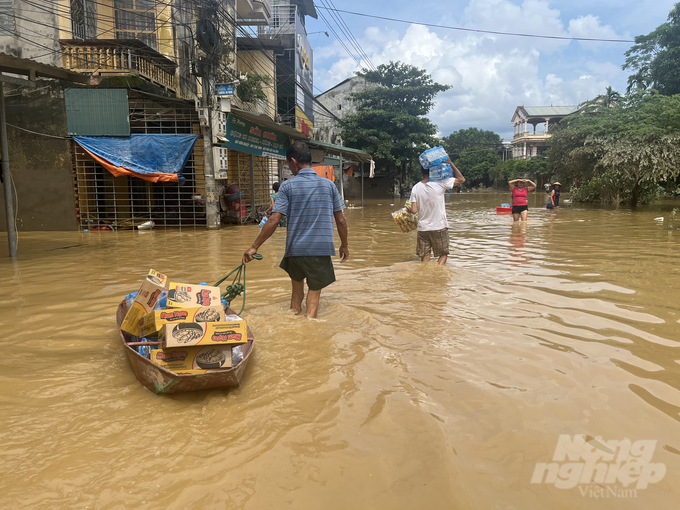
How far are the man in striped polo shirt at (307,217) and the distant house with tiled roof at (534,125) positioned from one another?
56863mm

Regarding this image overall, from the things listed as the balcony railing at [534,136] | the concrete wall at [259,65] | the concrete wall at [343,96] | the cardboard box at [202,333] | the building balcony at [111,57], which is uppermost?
the concrete wall at [343,96]

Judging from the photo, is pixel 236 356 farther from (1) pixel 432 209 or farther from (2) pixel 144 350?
(1) pixel 432 209

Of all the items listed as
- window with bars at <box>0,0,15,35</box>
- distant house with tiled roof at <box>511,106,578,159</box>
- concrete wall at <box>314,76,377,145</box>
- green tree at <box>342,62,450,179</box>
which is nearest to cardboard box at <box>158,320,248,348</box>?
window with bars at <box>0,0,15,35</box>

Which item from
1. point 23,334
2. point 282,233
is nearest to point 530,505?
point 23,334

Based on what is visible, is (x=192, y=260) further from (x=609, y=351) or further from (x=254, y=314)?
(x=609, y=351)

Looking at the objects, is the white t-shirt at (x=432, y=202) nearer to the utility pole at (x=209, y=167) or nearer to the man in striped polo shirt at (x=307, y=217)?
the man in striped polo shirt at (x=307, y=217)

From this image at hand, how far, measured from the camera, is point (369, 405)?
3.12 m

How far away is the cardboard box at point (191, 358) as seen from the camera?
321 cm

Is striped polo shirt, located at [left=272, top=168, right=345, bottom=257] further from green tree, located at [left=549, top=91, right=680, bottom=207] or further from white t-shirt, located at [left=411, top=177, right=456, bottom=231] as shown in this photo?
green tree, located at [left=549, top=91, right=680, bottom=207]

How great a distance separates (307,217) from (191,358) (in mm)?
1931

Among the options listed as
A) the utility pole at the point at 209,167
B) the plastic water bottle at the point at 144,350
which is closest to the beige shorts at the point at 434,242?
the plastic water bottle at the point at 144,350

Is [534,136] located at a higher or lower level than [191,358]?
higher

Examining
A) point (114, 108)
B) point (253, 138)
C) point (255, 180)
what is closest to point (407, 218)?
point (253, 138)

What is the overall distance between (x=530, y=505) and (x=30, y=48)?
18486mm
